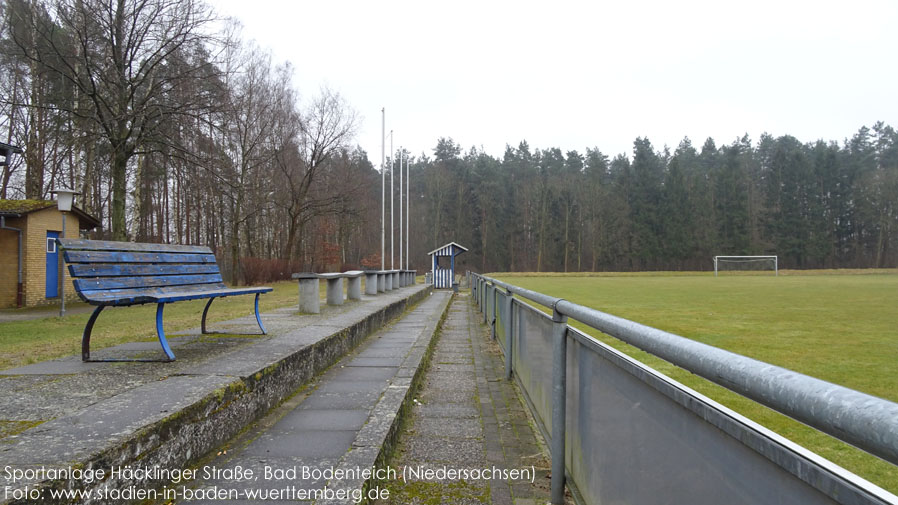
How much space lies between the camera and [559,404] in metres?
2.54

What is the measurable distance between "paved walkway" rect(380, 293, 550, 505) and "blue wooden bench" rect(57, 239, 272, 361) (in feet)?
6.39

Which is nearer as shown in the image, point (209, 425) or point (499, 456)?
point (209, 425)

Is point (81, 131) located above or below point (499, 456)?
above

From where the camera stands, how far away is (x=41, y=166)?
23.8 meters

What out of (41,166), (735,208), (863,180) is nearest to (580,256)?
(735,208)

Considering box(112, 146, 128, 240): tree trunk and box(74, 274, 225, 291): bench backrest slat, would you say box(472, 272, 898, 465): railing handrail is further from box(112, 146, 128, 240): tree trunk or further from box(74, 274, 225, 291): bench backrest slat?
box(112, 146, 128, 240): tree trunk

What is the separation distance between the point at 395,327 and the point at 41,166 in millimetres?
23280

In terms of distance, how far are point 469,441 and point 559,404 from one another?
115cm

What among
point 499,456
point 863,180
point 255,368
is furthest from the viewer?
point 863,180

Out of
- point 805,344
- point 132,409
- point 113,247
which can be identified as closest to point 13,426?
point 132,409

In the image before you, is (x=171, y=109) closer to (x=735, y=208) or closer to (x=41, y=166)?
(x=41, y=166)

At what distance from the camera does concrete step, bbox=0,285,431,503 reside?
6.36ft

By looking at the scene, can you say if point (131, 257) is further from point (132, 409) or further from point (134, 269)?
point (132, 409)

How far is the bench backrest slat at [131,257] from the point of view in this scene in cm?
359
